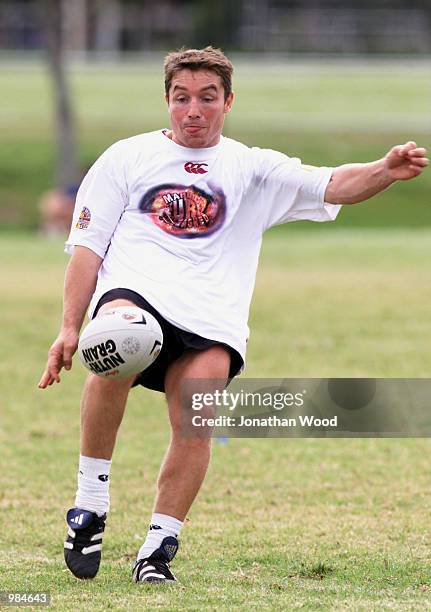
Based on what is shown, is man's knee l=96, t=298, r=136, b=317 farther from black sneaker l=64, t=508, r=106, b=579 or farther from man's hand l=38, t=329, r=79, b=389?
black sneaker l=64, t=508, r=106, b=579

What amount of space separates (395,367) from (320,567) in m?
6.11

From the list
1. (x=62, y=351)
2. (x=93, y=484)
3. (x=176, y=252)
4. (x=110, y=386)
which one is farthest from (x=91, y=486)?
(x=176, y=252)

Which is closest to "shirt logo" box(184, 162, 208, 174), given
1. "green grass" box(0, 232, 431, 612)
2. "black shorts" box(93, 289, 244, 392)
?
"black shorts" box(93, 289, 244, 392)

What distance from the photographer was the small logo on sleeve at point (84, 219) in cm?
516

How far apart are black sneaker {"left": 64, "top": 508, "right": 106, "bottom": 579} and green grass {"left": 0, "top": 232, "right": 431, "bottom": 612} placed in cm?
8

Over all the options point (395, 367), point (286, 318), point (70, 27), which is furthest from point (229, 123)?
point (395, 367)

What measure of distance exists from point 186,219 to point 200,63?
1.89 feet

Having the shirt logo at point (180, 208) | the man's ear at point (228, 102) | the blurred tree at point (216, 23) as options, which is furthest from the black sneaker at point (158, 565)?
the blurred tree at point (216, 23)

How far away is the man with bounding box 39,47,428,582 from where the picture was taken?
5.05 meters

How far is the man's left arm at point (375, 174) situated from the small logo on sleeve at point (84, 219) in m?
0.90

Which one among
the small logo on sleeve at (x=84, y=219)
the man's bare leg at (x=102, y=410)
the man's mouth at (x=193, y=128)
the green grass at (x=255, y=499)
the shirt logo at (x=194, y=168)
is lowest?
the green grass at (x=255, y=499)

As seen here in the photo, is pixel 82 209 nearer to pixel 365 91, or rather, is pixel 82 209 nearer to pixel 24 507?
pixel 24 507

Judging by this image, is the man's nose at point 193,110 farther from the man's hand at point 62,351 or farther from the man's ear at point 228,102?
the man's hand at point 62,351

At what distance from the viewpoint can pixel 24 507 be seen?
21.7 feet
